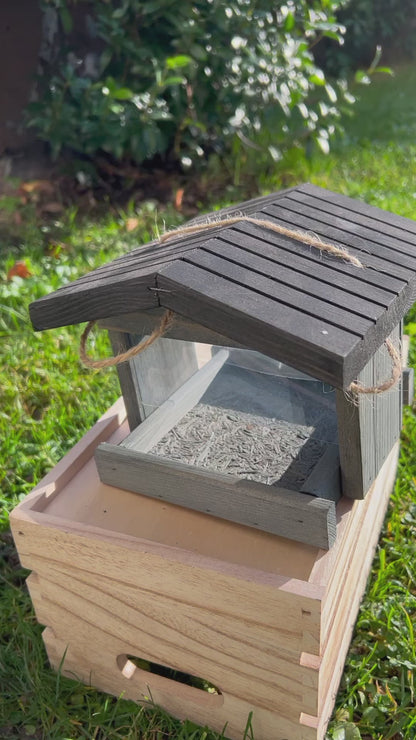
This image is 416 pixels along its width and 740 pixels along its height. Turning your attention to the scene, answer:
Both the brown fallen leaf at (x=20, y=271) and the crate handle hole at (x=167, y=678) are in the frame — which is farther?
the brown fallen leaf at (x=20, y=271)

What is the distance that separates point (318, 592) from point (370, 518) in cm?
52

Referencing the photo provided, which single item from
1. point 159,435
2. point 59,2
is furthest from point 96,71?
point 159,435

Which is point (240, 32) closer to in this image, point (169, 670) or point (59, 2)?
point (59, 2)

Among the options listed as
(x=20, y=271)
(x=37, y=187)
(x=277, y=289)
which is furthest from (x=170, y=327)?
(x=37, y=187)

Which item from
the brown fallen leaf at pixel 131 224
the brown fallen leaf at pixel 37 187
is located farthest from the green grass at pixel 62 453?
the brown fallen leaf at pixel 37 187

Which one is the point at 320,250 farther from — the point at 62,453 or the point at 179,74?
the point at 179,74

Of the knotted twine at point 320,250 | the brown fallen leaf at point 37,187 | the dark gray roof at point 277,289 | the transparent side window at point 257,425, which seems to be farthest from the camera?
the brown fallen leaf at point 37,187

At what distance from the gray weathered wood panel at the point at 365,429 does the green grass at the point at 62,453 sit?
43 cm

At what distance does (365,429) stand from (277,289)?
351mm

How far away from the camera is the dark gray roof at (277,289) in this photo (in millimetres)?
1069

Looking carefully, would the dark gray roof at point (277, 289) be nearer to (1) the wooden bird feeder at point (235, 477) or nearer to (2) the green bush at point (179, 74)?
(1) the wooden bird feeder at point (235, 477)

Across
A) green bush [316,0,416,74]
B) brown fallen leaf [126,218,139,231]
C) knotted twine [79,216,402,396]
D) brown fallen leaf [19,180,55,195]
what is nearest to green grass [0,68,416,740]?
brown fallen leaf [126,218,139,231]

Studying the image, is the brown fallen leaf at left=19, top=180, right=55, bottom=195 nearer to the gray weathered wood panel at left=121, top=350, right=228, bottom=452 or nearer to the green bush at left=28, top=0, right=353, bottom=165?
the green bush at left=28, top=0, right=353, bottom=165

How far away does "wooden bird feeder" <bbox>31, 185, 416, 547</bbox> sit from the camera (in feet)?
3.64
